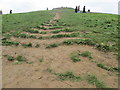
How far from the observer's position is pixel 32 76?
4.42 m

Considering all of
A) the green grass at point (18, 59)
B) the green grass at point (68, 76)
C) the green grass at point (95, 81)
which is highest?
the green grass at point (18, 59)

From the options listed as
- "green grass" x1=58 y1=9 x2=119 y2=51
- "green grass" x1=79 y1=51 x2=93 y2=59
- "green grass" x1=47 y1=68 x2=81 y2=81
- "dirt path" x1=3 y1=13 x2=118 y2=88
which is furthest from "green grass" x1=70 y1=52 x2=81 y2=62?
"green grass" x1=58 y1=9 x2=119 y2=51

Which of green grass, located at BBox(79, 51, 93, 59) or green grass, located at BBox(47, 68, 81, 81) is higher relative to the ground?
green grass, located at BBox(79, 51, 93, 59)

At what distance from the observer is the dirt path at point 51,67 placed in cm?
404

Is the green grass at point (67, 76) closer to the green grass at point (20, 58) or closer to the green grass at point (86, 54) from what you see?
the green grass at point (86, 54)

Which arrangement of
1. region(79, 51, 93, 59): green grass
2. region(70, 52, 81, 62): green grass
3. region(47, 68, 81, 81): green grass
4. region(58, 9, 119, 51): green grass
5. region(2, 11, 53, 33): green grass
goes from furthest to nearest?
region(2, 11, 53, 33): green grass → region(58, 9, 119, 51): green grass → region(79, 51, 93, 59): green grass → region(70, 52, 81, 62): green grass → region(47, 68, 81, 81): green grass

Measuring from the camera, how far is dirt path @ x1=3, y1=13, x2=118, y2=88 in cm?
404

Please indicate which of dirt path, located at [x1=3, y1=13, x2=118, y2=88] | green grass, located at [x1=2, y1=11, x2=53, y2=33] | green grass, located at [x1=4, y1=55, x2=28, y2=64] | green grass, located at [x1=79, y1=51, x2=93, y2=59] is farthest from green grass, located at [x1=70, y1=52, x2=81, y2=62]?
green grass, located at [x1=2, y1=11, x2=53, y2=33]

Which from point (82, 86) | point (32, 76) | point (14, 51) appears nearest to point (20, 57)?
point (14, 51)

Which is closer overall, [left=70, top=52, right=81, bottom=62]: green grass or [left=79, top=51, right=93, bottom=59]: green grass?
[left=70, top=52, right=81, bottom=62]: green grass

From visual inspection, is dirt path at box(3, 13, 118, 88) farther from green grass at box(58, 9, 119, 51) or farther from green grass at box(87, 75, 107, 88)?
green grass at box(58, 9, 119, 51)

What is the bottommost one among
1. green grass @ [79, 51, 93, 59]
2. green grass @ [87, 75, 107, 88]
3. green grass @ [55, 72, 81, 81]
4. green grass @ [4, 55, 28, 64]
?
green grass @ [87, 75, 107, 88]

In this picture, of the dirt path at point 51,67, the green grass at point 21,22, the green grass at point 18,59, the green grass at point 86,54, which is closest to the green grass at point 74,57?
the dirt path at point 51,67

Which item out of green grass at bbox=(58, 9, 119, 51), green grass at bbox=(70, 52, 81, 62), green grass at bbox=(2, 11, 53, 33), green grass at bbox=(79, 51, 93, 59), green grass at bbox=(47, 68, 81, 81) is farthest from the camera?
→ green grass at bbox=(2, 11, 53, 33)
